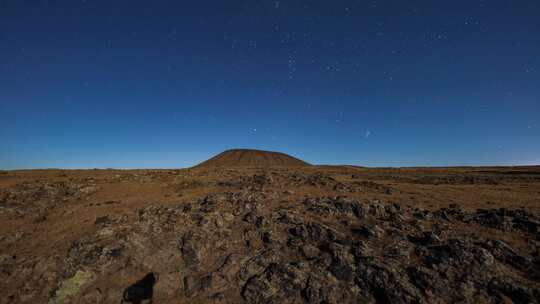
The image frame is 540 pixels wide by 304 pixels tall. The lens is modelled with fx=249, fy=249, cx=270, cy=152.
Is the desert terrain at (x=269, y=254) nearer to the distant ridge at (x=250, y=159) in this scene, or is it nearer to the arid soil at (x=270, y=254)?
the arid soil at (x=270, y=254)

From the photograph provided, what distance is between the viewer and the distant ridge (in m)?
134

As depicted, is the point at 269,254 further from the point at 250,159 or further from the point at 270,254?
the point at 250,159

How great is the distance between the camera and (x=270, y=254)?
11742 millimetres

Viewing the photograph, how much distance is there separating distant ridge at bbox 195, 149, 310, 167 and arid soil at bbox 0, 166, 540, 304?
372ft

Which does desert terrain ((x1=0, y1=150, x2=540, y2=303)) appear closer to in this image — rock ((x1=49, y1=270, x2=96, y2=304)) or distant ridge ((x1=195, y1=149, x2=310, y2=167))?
rock ((x1=49, y1=270, x2=96, y2=304))

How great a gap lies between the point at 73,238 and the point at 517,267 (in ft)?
69.7

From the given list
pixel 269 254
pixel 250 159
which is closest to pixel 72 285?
pixel 269 254

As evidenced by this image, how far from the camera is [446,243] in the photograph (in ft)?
38.2

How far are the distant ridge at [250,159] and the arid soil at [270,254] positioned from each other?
4458 inches

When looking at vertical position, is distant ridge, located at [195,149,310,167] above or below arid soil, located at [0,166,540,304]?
above

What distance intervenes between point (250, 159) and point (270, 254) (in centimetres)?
12898

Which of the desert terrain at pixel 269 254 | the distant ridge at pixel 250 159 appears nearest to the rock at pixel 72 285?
the desert terrain at pixel 269 254

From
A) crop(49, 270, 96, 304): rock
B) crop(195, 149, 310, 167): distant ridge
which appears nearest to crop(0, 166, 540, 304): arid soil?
crop(49, 270, 96, 304): rock

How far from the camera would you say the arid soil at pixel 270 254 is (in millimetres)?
9625
